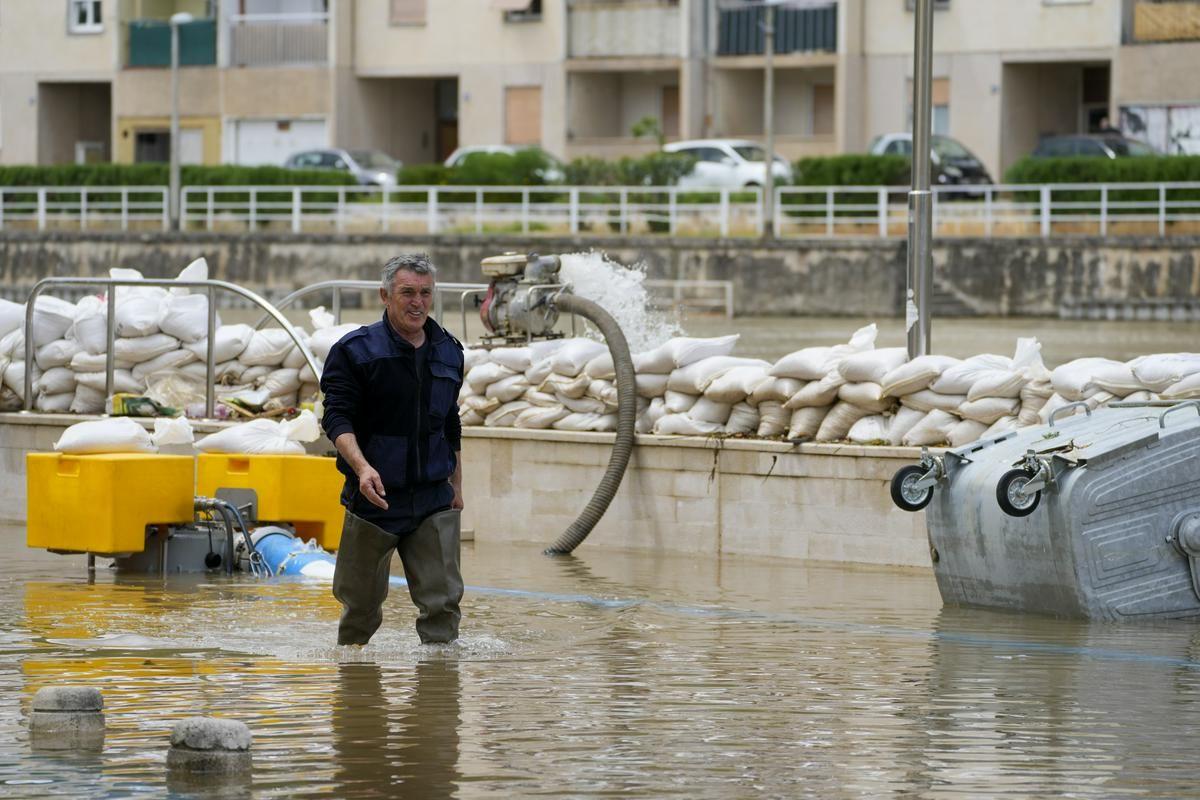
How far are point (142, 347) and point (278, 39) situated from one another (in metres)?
42.1

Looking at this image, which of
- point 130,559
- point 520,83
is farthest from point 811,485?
point 520,83

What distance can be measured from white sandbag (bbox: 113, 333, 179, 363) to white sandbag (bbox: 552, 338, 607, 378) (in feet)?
9.95

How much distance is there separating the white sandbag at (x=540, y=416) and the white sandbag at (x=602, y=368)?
34 cm

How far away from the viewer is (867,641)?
32.8ft

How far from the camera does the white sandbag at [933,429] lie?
12969mm

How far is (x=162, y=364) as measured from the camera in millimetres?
16062

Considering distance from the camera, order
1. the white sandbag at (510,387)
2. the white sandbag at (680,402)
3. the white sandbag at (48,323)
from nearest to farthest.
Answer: the white sandbag at (680,402), the white sandbag at (510,387), the white sandbag at (48,323)

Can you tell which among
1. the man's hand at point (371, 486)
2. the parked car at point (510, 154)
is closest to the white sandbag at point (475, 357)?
the man's hand at point (371, 486)

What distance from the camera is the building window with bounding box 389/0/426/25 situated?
55562 mm

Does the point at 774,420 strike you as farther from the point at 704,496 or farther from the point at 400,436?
the point at 400,436

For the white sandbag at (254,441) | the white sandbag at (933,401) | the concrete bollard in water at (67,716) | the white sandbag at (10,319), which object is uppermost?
the white sandbag at (10,319)

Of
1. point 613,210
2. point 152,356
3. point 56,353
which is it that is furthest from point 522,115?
point 152,356

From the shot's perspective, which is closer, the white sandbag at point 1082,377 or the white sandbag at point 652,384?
the white sandbag at point 1082,377

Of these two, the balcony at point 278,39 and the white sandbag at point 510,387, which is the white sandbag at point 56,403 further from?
the balcony at point 278,39
